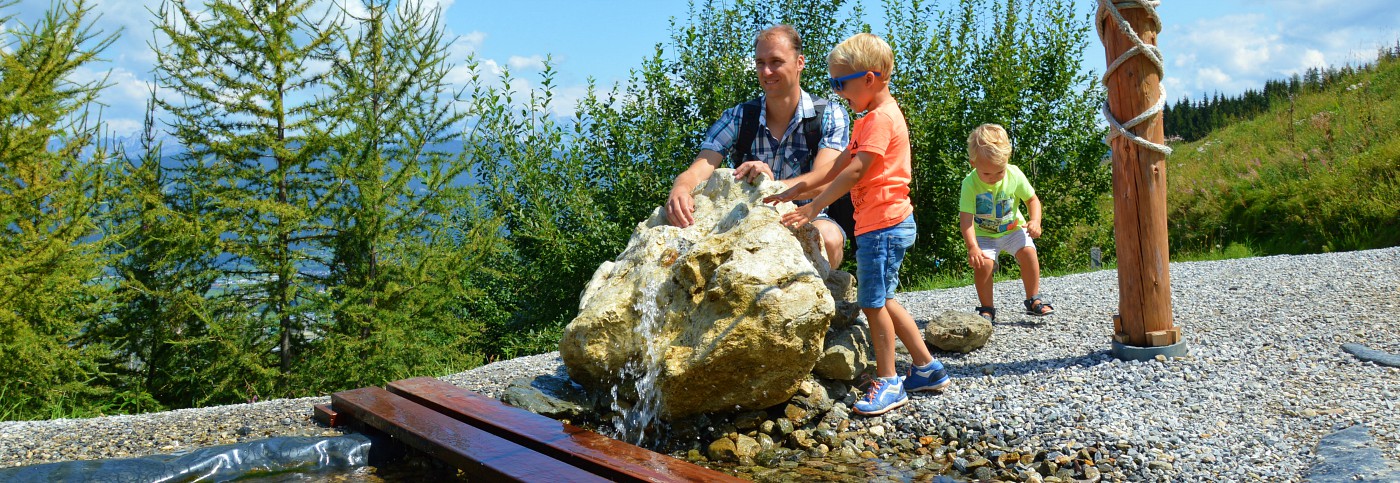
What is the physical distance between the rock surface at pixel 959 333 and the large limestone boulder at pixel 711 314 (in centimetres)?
108

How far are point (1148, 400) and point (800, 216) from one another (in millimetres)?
1990

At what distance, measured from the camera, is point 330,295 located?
7.22 m

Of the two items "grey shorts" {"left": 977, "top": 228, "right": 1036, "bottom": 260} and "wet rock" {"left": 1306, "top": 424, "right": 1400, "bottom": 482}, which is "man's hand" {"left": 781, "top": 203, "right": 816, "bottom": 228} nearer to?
"grey shorts" {"left": 977, "top": 228, "right": 1036, "bottom": 260}

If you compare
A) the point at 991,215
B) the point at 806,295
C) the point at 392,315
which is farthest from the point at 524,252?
the point at 806,295

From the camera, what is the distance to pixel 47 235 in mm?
6770

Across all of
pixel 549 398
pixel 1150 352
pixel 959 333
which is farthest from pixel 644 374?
pixel 1150 352

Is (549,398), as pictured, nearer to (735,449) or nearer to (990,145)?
(735,449)

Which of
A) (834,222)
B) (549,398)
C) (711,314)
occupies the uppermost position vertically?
(834,222)

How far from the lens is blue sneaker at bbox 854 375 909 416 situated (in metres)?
4.67

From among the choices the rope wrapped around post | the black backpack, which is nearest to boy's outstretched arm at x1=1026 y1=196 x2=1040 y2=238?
the rope wrapped around post

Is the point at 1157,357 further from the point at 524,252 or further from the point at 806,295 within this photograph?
the point at 524,252

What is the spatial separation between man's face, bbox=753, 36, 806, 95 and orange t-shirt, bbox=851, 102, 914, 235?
0.65 meters

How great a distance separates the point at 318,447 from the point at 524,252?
522 centimetres

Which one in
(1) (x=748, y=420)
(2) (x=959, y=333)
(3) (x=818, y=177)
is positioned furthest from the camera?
(2) (x=959, y=333)
